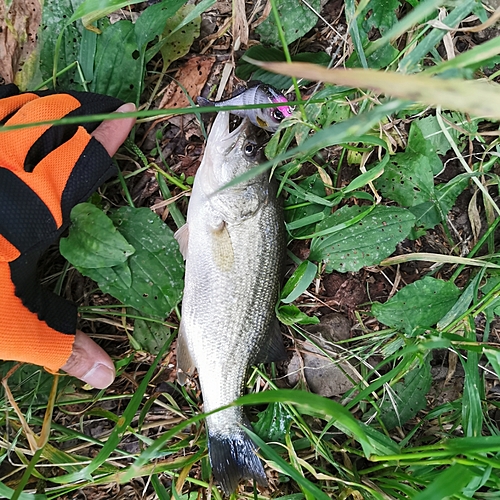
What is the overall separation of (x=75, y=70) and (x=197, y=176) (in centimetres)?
71

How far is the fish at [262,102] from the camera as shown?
5.80ft

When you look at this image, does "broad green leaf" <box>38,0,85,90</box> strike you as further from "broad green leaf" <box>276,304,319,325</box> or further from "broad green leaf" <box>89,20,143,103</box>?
"broad green leaf" <box>276,304,319,325</box>

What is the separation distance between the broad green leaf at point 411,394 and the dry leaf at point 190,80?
151 centimetres

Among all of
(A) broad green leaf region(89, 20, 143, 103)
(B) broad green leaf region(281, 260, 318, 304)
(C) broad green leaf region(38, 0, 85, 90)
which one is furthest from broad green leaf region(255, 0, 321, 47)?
(B) broad green leaf region(281, 260, 318, 304)

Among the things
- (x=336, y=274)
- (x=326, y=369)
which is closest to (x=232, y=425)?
(x=326, y=369)

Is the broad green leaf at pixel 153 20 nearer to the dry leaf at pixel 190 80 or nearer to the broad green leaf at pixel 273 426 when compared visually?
the dry leaf at pixel 190 80

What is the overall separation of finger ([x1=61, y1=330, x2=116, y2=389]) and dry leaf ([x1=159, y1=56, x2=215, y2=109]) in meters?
1.08

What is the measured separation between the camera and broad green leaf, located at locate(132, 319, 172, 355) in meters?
2.03

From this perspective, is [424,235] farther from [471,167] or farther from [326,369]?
[326,369]

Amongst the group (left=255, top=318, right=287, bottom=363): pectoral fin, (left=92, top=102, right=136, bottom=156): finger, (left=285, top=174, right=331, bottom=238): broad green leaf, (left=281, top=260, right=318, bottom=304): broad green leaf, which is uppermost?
(left=92, top=102, right=136, bottom=156): finger

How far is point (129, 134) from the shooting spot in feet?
6.60

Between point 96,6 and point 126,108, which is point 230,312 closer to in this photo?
point 126,108

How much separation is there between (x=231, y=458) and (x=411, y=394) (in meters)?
0.80

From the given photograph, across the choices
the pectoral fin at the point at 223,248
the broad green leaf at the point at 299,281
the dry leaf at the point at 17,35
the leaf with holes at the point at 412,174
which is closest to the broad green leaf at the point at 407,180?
the leaf with holes at the point at 412,174
